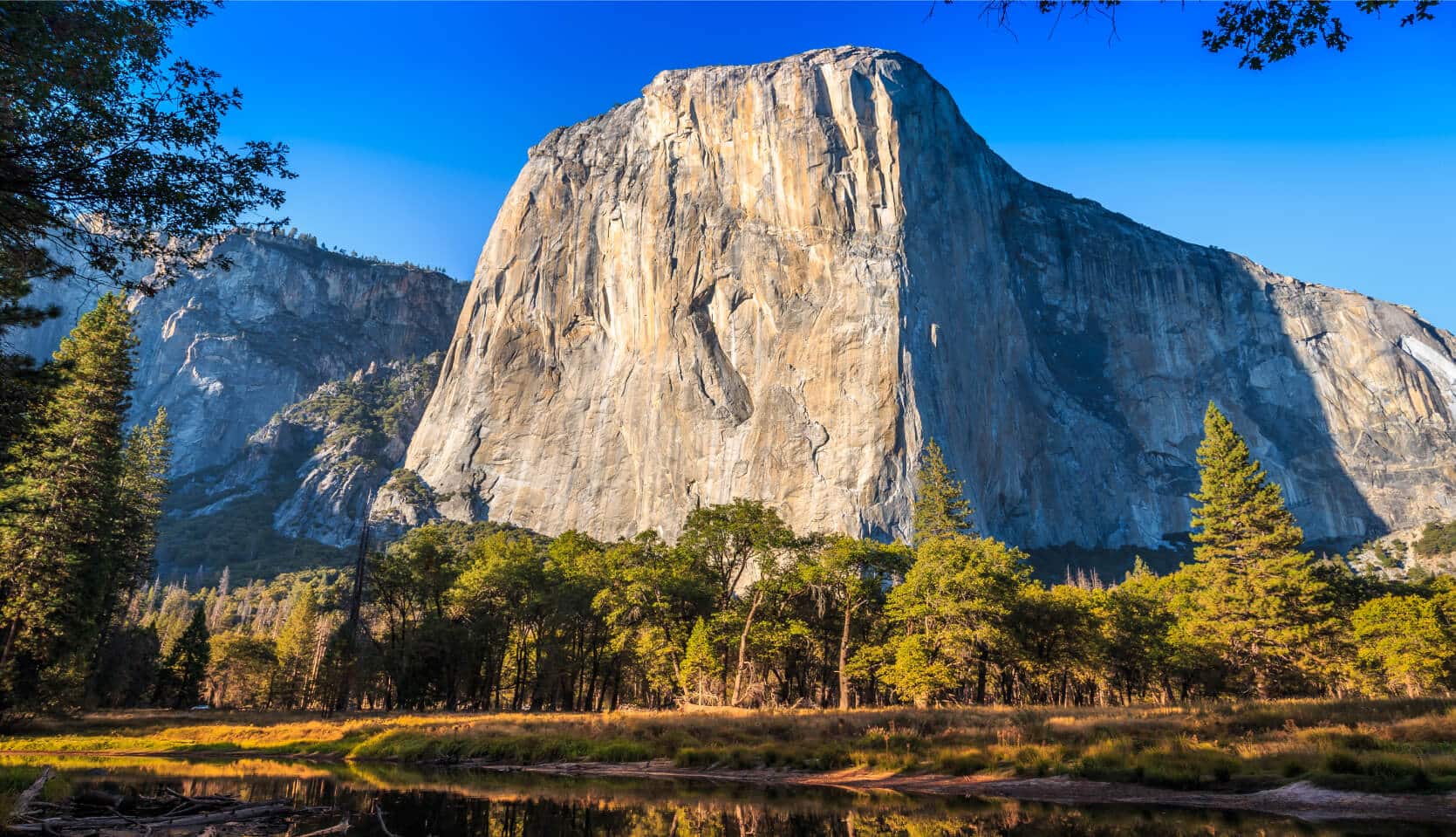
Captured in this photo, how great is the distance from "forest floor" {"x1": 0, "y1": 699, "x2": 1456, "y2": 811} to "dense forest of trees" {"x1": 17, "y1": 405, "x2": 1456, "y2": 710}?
8.44 m

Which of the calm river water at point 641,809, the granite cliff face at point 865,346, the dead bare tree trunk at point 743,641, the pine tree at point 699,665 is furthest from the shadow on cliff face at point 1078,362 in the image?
the calm river water at point 641,809

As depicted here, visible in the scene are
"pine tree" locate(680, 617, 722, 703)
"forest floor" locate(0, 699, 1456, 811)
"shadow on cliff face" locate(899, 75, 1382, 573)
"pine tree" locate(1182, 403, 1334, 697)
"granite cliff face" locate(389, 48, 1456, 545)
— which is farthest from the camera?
"shadow on cliff face" locate(899, 75, 1382, 573)

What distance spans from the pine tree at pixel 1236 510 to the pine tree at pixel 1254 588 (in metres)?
0.06

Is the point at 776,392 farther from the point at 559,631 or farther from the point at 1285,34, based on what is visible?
the point at 1285,34

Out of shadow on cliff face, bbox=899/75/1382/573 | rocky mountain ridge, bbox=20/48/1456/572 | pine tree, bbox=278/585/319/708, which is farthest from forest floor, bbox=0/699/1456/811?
shadow on cliff face, bbox=899/75/1382/573

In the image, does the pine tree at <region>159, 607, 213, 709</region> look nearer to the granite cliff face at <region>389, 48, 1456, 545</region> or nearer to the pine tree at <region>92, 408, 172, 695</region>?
the pine tree at <region>92, 408, 172, 695</region>

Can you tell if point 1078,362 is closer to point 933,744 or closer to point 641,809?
point 933,744

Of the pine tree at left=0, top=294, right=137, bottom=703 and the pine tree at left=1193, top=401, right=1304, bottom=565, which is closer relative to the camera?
the pine tree at left=0, top=294, right=137, bottom=703

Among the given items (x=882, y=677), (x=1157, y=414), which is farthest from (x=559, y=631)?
(x=1157, y=414)

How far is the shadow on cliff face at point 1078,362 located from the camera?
133 metres

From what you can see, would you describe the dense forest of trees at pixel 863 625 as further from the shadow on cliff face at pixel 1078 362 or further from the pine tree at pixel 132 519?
the shadow on cliff face at pixel 1078 362

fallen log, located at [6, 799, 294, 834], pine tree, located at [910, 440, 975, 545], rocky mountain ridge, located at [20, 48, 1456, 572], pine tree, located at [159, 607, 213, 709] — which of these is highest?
rocky mountain ridge, located at [20, 48, 1456, 572]

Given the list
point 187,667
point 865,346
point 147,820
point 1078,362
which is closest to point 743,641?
point 147,820

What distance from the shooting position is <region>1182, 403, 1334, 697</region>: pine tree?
49.2 m
